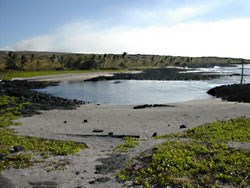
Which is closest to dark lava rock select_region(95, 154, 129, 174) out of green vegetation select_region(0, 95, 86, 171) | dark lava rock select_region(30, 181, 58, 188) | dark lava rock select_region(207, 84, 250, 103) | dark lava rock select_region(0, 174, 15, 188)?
dark lava rock select_region(30, 181, 58, 188)

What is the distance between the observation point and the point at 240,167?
459 inches

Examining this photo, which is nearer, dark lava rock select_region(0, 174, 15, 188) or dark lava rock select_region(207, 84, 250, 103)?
dark lava rock select_region(0, 174, 15, 188)

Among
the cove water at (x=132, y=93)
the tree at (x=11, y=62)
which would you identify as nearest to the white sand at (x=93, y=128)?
the cove water at (x=132, y=93)

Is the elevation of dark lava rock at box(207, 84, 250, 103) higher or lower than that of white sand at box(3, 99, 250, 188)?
higher

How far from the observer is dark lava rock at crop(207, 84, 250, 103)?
35.5 meters

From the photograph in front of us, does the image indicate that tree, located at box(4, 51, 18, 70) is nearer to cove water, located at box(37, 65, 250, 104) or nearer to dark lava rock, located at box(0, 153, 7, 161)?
cove water, located at box(37, 65, 250, 104)

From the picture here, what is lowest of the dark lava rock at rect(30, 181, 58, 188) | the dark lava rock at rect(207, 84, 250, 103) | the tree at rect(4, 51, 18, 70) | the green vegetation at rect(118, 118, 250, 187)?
the dark lava rock at rect(30, 181, 58, 188)

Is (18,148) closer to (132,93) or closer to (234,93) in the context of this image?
(234,93)

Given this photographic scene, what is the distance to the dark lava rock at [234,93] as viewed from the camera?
35.5 metres

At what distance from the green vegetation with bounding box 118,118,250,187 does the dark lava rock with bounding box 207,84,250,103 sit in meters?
22.2

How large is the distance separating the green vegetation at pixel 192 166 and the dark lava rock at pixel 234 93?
22.2 meters

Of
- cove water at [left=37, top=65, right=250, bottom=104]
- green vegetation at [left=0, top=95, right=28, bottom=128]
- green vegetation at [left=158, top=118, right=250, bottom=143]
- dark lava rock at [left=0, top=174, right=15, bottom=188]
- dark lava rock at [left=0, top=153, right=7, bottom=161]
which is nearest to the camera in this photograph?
dark lava rock at [left=0, top=174, right=15, bottom=188]

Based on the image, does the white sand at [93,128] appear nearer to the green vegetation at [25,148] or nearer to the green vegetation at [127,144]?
the green vegetation at [127,144]

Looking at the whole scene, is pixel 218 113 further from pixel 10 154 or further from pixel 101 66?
pixel 101 66
